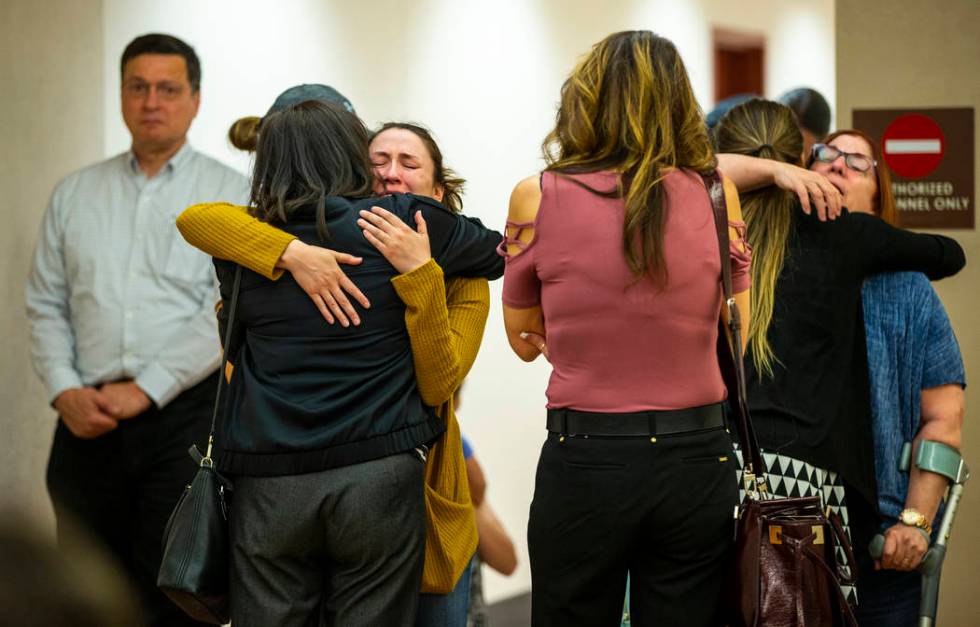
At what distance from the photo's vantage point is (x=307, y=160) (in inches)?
85.0

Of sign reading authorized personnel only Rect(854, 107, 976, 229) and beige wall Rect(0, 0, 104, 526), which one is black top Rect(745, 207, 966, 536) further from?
beige wall Rect(0, 0, 104, 526)

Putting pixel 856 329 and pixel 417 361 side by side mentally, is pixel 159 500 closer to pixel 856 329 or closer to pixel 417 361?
pixel 417 361

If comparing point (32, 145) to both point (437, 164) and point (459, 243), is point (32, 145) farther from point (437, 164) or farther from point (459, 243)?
point (459, 243)

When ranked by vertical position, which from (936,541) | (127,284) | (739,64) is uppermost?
(739,64)

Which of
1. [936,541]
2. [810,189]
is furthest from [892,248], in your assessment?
[936,541]

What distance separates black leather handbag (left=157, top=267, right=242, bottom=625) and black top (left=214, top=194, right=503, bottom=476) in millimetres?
43

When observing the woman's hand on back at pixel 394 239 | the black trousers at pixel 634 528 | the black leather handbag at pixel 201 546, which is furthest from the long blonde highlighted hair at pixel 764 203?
the black leather handbag at pixel 201 546

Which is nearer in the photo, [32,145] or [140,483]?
[140,483]

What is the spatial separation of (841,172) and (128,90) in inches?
89.8

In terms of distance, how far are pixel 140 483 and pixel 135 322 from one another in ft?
1.62

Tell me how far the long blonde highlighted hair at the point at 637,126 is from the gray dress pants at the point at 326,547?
60 centimetres

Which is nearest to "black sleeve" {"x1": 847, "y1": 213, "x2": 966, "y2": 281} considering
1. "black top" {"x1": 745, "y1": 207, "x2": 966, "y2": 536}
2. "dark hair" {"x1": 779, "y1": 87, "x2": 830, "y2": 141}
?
"black top" {"x1": 745, "y1": 207, "x2": 966, "y2": 536}

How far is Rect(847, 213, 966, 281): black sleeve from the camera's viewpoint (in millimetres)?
2457

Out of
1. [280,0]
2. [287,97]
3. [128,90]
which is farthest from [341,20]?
[287,97]
